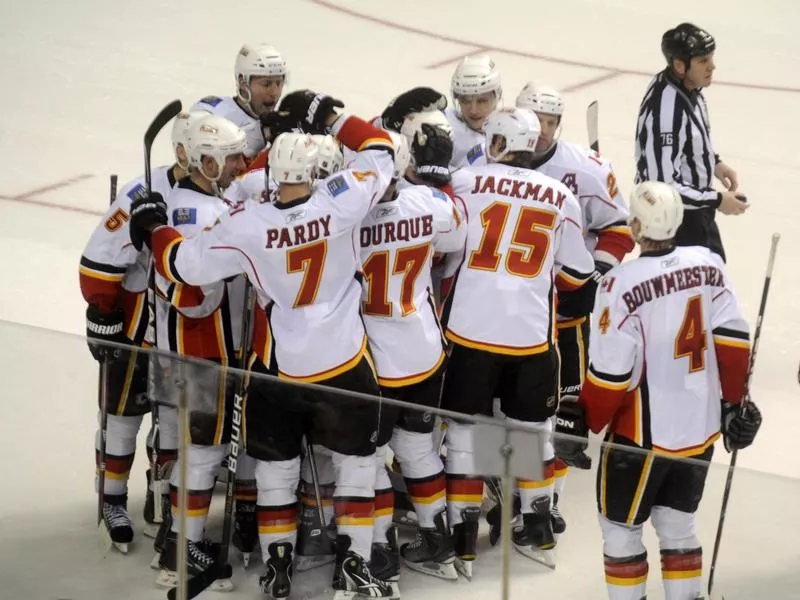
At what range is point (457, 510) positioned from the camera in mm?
4051

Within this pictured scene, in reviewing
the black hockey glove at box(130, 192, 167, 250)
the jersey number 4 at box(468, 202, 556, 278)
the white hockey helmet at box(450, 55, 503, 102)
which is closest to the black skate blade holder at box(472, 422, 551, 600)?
the jersey number 4 at box(468, 202, 556, 278)

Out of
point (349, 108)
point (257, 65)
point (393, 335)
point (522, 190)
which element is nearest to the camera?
point (393, 335)

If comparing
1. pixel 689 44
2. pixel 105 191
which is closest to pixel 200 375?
pixel 689 44

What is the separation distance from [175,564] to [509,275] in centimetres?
129

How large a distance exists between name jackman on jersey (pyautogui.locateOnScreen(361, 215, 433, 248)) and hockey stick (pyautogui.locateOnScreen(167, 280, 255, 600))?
0.34 m

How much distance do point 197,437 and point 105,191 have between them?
12.8ft

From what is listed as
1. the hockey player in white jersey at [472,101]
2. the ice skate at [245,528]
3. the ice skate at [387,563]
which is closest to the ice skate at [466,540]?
the ice skate at [387,563]

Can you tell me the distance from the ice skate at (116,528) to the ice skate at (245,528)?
0.97 ft

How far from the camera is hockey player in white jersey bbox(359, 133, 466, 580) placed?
166 inches

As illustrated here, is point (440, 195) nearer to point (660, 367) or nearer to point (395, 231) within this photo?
point (395, 231)

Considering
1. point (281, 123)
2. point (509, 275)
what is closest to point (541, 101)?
point (509, 275)

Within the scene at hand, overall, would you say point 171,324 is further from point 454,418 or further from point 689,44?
point 689,44

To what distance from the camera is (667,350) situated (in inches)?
Answer: 150

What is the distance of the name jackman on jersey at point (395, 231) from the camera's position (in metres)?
4.22
